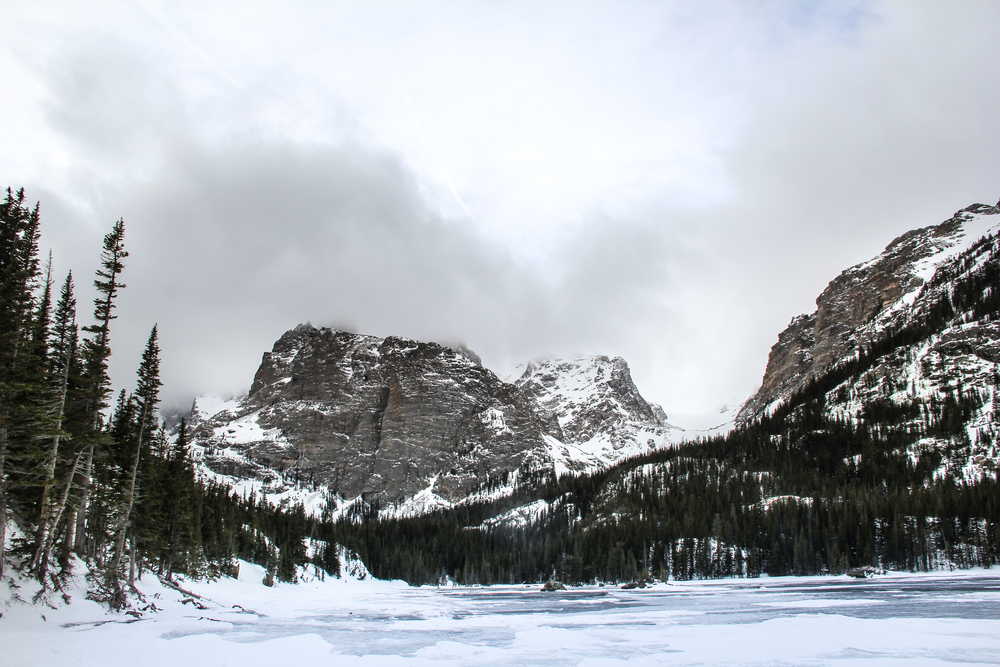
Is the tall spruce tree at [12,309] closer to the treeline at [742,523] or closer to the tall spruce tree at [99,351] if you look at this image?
the tall spruce tree at [99,351]

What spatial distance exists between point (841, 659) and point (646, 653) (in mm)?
6060

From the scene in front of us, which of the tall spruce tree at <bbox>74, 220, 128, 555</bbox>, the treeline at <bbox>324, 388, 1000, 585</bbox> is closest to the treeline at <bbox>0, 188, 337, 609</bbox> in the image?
the tall spruce tree at <bbox>74, 220, 128, 555</bbox>

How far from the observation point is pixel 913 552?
9638 cm

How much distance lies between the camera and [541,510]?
19925cm

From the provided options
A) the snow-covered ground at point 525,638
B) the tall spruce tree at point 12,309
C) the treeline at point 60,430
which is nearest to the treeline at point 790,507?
the snow-covered ground at point 525,638

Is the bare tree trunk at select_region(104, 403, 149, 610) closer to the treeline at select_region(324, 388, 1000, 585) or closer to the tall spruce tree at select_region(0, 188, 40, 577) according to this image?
the tall spruce tree at select_region(0, 188, 40, 577)

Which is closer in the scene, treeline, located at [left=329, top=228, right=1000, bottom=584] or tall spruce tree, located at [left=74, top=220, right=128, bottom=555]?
tall spruce tree, located at [left=74, top=220, right=128, bottom=555]


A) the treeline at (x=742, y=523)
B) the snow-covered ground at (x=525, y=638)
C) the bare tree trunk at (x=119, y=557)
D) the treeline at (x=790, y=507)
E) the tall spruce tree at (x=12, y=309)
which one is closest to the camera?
the snow-covered ground at (x=525, y=638)

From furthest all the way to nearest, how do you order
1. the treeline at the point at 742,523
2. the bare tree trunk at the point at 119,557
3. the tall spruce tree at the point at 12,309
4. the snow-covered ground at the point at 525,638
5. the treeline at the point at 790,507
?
the treeline at the point at 790,507 < the treeline at the point at 742,523 < the bare tree trunk at the point at 119,557 < the tall spruce tree at the point at 12,309 < the snow-covered ground at the point at 525,638

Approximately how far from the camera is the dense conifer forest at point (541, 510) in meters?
31.5

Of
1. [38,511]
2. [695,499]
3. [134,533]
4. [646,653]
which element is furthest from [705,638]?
[695,499]

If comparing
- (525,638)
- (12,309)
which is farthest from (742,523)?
(12,309)

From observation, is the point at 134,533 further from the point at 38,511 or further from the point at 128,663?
the point at 128,663

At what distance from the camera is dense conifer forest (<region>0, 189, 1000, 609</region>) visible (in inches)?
1241
